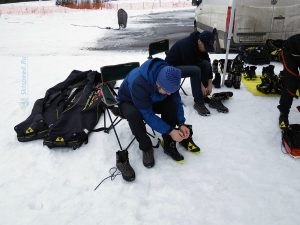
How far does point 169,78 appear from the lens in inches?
105

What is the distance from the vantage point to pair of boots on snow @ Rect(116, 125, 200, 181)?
309 centimetres

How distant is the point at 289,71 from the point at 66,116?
304 centimetres

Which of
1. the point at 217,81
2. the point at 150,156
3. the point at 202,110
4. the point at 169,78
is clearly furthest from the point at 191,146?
the point at 217,81

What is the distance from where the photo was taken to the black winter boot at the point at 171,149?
3335mm

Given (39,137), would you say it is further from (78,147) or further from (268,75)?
(268,75)

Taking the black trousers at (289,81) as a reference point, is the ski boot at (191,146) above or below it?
below

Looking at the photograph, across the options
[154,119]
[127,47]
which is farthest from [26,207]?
[127,47]

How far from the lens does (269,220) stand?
8.33 ft

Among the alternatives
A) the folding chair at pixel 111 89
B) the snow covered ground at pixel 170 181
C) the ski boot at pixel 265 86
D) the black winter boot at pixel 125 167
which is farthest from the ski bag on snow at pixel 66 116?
the ski boot at pixel 265 86

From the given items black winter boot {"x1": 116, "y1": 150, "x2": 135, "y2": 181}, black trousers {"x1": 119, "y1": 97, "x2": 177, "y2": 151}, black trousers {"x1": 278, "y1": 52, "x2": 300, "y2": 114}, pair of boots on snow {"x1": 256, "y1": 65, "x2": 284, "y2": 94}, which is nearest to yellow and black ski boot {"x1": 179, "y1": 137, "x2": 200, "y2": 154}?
black trousers {"x1": 119, "y1": 97, "x2": 177, "y2": 151}

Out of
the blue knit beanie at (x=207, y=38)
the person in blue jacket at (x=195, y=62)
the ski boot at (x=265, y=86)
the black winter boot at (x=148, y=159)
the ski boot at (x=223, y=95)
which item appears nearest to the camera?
the black winter boot at (x=148, y=159)

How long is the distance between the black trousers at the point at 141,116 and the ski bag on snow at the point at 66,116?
2.90ft

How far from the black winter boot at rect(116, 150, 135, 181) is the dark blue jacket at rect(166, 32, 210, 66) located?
75.4 inches

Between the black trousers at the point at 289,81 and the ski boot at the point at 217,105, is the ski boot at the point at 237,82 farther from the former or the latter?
the black trousers at the point at 289,81
